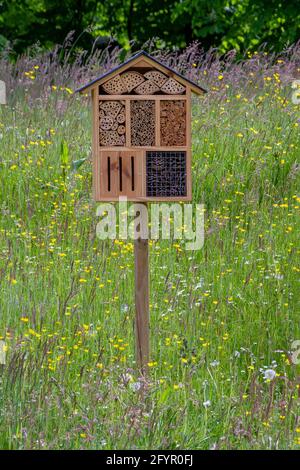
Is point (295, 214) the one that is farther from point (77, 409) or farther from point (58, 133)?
point (77, 409)

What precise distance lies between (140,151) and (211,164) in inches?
94.7

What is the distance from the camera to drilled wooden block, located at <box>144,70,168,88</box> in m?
4.70

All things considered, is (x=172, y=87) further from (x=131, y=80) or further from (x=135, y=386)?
(x=135, y=386)

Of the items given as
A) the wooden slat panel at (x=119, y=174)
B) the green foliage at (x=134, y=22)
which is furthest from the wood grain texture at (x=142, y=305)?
the green foliage at (x=134, y=22)

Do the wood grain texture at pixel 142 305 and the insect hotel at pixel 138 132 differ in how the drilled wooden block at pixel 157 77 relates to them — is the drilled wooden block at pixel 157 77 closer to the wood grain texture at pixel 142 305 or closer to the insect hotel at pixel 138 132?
the insect hotel at pixel 138 132

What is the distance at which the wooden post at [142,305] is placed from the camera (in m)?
4.50

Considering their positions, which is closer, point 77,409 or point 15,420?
point 15,420

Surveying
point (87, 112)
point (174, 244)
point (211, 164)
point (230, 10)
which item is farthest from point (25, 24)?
point (174, 244)

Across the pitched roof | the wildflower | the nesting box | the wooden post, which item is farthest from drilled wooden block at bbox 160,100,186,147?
the wildflower

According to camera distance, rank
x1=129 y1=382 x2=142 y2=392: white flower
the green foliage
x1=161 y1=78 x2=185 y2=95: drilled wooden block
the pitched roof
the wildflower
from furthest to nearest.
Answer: the green foliage < x1=161 y1=78 x2=185 y2=95: drilled wooden block < the pitched roof < the wildflower < x1=129 y1=382 x2=142 y2=392: white flower

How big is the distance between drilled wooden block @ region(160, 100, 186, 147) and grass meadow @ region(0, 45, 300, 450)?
2.67ft

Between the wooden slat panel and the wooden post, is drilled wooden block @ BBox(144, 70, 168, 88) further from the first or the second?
the wooden post

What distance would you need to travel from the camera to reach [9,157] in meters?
7.06

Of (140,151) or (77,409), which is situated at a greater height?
(140,151)
